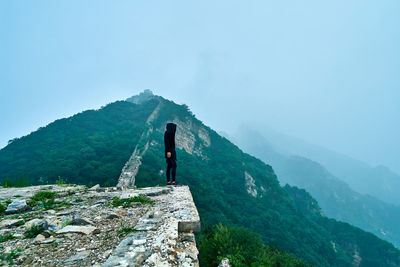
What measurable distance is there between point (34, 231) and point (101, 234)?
4.21ft

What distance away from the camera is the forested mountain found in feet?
112

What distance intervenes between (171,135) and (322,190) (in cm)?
18282

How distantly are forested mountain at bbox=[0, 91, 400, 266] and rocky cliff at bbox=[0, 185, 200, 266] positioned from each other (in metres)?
25.0

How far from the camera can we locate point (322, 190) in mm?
156125

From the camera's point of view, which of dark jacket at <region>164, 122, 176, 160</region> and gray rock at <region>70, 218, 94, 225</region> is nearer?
gray rock at <region>70, 218, 94, 225</region>

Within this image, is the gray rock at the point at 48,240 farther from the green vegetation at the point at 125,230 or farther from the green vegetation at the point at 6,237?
the green vegetation at the point at 125,230

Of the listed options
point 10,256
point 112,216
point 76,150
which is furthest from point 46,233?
point 76,150

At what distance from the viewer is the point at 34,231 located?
3.71 metres

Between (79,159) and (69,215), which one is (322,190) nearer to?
(79,159)

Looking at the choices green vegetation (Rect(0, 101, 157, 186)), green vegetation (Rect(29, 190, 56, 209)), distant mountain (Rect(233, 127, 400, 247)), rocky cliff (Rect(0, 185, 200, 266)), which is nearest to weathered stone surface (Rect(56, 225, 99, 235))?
rocky cliff (Rect(0, 185, 200, 266))

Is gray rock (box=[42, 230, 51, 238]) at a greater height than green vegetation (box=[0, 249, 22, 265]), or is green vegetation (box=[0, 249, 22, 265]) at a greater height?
gray rock (box=[42, 230, 51, 238])

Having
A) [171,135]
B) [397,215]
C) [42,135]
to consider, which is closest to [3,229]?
[171,135]

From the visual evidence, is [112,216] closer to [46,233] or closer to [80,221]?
[80,221]

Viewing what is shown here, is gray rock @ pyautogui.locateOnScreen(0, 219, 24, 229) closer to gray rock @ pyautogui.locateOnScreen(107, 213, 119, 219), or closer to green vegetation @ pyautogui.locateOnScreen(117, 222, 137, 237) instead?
gray rock @ pyautogui.locateOnScreen(107, 213, 119, 219)
